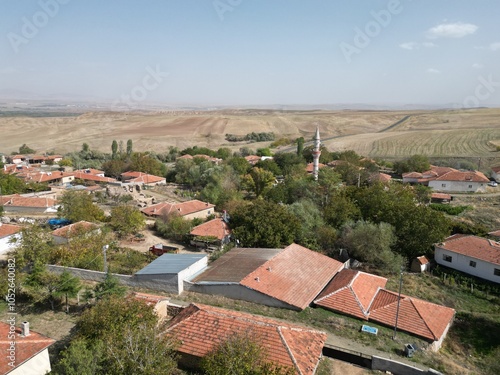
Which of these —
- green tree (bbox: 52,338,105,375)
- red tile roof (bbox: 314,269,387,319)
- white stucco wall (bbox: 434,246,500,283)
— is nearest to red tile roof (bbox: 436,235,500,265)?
white stucco wall (bbox: 434,246,500,283)

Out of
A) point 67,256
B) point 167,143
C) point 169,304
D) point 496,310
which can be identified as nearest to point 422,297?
point 496,310

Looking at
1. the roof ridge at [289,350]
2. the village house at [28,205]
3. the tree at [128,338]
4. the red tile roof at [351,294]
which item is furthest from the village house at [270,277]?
the village house at [28,205]

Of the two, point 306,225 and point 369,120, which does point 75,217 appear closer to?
point 306,225

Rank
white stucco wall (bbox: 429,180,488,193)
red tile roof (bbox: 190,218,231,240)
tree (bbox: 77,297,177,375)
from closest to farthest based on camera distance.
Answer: tree (bbox: 77,297,177,375) → red tile roof (bbox: 190,218,231,240) → white stucco wall (bbox: 429,180,488,193)

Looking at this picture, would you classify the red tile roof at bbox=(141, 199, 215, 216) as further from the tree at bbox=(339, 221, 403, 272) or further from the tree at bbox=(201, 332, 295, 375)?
the tree at bbox=(201, 332, 295, 375)

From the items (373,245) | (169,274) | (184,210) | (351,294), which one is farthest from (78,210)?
(373,245)

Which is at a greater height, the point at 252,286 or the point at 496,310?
the point at 252,286

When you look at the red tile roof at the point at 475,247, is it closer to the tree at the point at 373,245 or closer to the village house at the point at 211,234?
the tree at the point at 373,245
